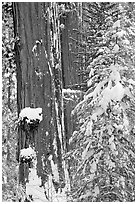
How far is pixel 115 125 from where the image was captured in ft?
7.75

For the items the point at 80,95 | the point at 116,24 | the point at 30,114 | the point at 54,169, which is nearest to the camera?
the point at 116,24

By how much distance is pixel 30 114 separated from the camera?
2.70m

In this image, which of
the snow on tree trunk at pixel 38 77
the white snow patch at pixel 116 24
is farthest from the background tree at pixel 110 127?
the snow on tree trunk at pixel 38 77

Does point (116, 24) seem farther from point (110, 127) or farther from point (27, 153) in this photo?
point (27, 153)

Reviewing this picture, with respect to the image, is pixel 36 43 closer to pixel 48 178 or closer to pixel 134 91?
pixel 134 91

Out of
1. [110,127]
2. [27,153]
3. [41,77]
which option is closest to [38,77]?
[41,77]

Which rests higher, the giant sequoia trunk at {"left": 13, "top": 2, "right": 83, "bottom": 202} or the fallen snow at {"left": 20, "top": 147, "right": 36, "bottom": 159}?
the giant sequoia trunk at {"left": 13, "top": 2, "right": 83, "bottom": 202}

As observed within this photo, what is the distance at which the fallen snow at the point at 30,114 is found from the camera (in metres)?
2.68

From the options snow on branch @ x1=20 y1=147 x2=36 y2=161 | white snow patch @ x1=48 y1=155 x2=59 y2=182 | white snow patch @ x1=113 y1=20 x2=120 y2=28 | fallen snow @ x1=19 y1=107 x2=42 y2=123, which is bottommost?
white snow patch @ x1=48 y1=155 x2=59 y2=182

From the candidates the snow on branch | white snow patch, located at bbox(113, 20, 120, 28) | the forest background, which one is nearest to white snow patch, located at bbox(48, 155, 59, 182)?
the forest background

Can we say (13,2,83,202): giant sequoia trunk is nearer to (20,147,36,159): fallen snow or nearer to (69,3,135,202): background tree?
(20,147,36,159): fallen snow

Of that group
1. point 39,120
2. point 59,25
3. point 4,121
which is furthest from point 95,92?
point 4,121

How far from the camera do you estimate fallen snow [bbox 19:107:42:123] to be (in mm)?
2676

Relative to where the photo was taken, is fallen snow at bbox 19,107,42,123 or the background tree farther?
fallen snow at bbox 19,107,42,123
